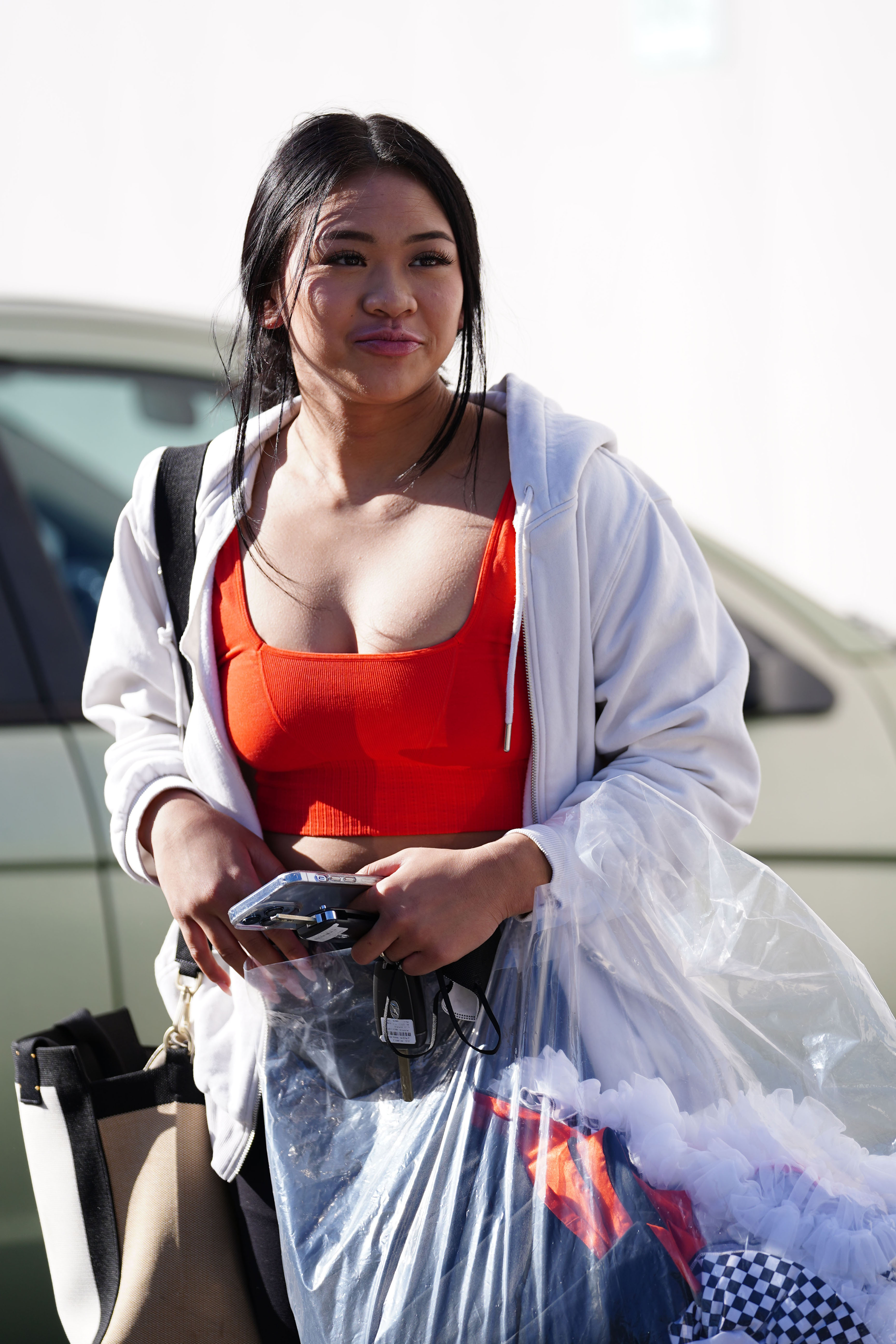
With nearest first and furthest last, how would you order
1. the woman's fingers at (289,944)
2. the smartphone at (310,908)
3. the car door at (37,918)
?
the smartphone at (310,908)
the woman's fingers at (289,944)
the car door at (37,918)

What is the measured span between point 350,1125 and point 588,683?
0.49 meters

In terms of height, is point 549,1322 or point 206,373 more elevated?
point 206,373

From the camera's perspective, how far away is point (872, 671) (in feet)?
7.45

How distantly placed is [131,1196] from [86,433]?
1558 mm

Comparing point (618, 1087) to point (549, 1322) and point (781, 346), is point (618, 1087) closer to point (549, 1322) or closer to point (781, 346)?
point (549, 1322)

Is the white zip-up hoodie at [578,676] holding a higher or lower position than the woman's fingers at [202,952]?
higher

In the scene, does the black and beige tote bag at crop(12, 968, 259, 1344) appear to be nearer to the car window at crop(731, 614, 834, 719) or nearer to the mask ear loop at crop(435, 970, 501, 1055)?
the mask ear loop at crop(435, 970, 501, 1055)

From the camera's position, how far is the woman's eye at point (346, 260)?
1306mm

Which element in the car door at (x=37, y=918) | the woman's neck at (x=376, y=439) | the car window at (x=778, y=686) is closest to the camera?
the woman's neck at (x=376, y=439)

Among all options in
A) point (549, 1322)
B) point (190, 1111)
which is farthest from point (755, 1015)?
point (190, 1111)

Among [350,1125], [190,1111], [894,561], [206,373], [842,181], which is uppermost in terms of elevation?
[842,181]

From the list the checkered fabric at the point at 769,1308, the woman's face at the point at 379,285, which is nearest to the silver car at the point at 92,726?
the woman's face at the point at 379,285

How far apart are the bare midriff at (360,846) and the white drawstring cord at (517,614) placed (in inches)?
4.4

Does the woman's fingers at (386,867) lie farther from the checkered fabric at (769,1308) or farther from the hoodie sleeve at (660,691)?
the checkered fabric at (769,1308)
